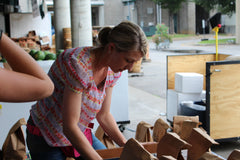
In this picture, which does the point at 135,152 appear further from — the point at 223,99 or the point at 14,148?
the point at 223,99

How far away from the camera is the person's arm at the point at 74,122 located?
1.75 meters

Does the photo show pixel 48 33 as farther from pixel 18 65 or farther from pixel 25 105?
pixel 18 65

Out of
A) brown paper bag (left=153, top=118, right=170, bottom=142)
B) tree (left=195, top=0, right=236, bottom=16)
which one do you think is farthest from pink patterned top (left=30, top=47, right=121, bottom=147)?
tree (left=195, top=0, right=236, bottom=16)

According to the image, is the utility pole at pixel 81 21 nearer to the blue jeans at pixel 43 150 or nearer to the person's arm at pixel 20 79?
the blue jeans at pixel 43 150

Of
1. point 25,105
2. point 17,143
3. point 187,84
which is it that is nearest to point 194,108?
point 187,84

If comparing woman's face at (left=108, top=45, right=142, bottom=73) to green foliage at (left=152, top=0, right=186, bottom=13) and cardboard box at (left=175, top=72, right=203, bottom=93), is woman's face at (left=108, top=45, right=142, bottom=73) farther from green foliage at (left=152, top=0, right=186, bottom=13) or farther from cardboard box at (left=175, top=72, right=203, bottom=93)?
green foliage at (left=152, top=0, right=186, bottom=13)

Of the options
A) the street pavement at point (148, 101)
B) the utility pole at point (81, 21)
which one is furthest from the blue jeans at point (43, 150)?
the utility pole at point (81, 21)

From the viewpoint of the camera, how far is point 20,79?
38.4 inches

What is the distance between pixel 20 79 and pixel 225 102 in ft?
12.4

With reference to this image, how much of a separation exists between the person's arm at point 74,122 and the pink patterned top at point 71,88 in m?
0.04

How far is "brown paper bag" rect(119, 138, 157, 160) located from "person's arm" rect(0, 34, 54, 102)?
60 cm

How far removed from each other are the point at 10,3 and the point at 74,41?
16.8 feet

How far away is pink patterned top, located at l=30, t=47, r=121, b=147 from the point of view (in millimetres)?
1788

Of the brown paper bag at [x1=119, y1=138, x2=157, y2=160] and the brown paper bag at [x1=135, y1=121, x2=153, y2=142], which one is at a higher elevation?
the brown paper bag at [x1=119, y1=138, x2=157, y2=160]
